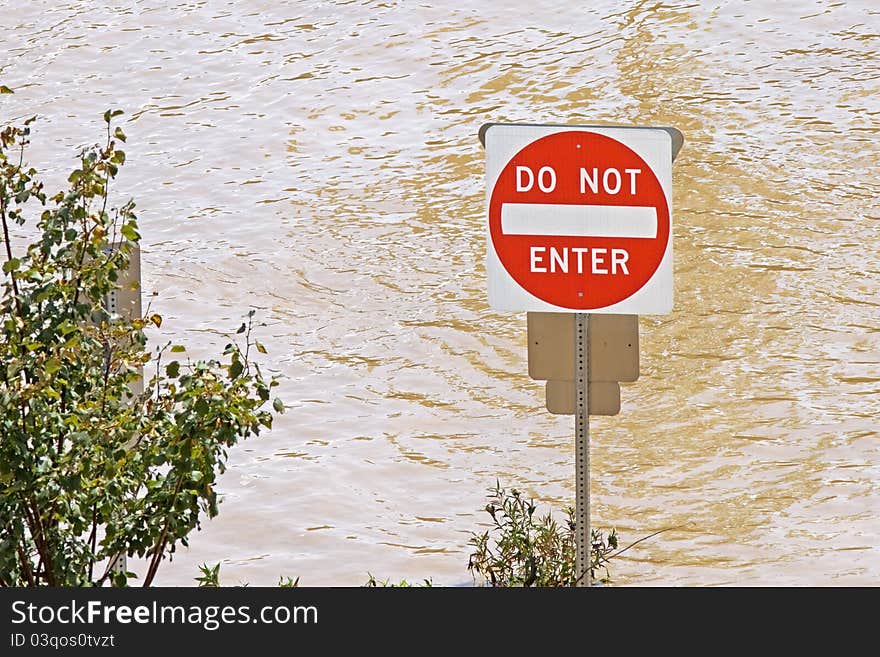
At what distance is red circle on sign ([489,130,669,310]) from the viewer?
4.45 metres

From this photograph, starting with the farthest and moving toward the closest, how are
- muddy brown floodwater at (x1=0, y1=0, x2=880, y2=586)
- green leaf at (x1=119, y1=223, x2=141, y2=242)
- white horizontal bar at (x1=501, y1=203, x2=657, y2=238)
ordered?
muddy brown floodwater at (x1=0, y1=0, x2=880, y2=586), white horizontal bar at (x1=501, y1=203, x2=657, y2=238), green leaf at (x1=119, y1=223, x2=141, y2=242)

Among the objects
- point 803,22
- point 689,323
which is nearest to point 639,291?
point 689,323

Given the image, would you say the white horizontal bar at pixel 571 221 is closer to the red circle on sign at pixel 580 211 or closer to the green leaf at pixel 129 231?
the red circle on sign at pixel 580 211

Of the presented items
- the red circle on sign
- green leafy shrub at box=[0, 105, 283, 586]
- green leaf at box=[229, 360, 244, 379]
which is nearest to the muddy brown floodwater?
green leafy shrub at box=[0, 105, 283, 586]

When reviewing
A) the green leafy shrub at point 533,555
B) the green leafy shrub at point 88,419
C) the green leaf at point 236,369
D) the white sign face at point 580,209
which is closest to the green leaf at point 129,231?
the green leafy shrub at point 88,419

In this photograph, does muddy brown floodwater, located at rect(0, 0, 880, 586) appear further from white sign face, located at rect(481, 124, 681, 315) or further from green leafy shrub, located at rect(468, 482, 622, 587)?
white sign face, located at rect(481, 124, 681, 315)

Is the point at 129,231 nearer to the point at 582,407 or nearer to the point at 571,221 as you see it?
the point at 571,221

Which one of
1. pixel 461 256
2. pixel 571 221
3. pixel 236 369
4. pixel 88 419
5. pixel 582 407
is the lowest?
pixel 88 419

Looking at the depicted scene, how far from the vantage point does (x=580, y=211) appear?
175 inches

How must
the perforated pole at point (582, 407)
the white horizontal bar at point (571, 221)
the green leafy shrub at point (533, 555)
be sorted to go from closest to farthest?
the white horizontal bar at point (571, 221) → the perforated pole at point (582, 407) → the green leafy shrub at point (533, 555)

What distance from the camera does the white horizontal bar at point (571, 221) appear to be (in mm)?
4438

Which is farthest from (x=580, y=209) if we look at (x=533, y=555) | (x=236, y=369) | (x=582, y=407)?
(x=533, y=555)

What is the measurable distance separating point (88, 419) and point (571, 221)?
5.10ft

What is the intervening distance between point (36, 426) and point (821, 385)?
6.81 meters
